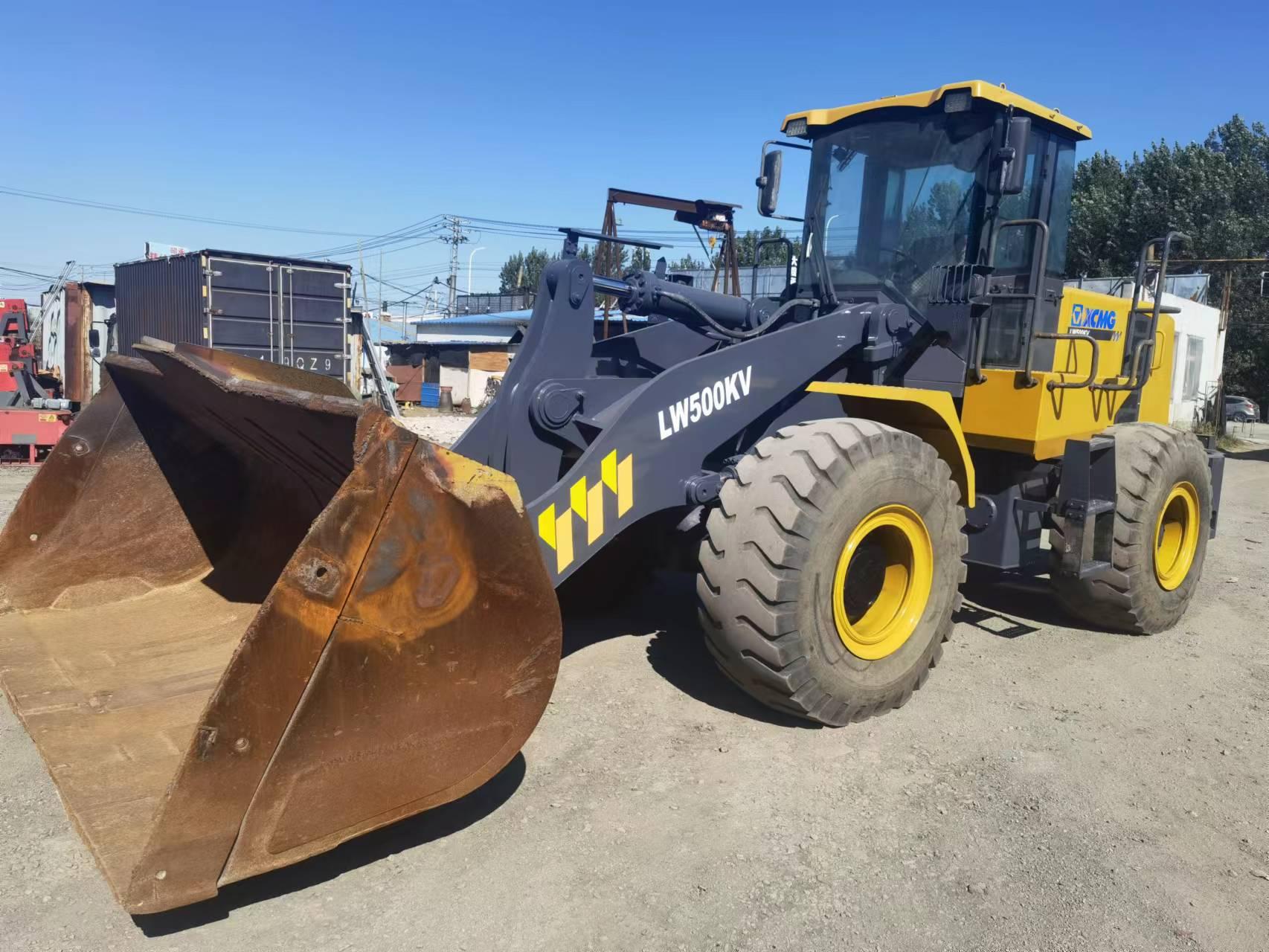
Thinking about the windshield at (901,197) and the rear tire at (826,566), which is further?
the windshield at (901,197)

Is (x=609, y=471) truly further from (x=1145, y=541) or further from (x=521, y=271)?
(x=521, y=271)

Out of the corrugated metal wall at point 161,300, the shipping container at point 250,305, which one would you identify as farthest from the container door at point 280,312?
the corrugated metal wall at point 161,300

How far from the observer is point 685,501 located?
4.14 meters

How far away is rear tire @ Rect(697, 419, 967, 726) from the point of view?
374 centimetres

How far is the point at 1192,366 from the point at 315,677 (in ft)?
87.7

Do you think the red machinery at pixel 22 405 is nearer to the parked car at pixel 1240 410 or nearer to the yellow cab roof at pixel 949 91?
the yellow cab roof at pixel 949 91

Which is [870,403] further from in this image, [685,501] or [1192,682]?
[1192,682]

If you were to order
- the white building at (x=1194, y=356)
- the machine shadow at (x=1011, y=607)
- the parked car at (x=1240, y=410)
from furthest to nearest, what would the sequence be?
the parked car at (x=1240, y=410) < the white building at (x=1194, y=356) < the machine shadow at (x=1011, y=607)

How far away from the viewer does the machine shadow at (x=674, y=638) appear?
4.36m

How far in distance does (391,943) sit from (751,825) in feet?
4.21

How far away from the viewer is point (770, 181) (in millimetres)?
5613

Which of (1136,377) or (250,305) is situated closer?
(1136,377)

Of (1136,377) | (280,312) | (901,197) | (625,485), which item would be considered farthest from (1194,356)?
(625,485)

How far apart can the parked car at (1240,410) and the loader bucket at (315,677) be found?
117 feet
